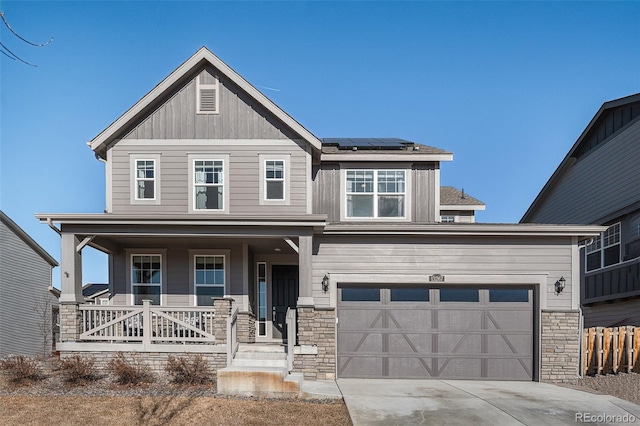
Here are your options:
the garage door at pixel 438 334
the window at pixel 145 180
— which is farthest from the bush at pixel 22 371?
the garage door at pixel 438 334

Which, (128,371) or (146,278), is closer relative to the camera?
(128,371)

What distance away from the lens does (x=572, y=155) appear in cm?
1911

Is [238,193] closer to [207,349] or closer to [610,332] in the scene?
[207,349]

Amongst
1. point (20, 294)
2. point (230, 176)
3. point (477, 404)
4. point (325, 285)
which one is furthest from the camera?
point (20, 294)

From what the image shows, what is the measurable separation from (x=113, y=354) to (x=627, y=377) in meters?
11.9

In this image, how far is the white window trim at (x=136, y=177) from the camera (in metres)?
12.8

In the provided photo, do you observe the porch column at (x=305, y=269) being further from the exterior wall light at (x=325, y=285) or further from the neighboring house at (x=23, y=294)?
the neighboring house at (x=23, y=294)

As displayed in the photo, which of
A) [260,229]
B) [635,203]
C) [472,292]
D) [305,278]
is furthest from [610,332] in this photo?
[260,229]

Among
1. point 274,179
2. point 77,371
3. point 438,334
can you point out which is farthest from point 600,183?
point 77,371

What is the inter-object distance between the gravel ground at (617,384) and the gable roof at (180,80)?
883 centimetres

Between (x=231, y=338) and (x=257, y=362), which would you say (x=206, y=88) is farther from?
(x=257, y=362)

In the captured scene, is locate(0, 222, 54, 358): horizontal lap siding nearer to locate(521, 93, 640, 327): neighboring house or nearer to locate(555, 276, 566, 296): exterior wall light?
locate(555, 276, 566, 296): exterior wall light

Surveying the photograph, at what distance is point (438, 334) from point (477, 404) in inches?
115

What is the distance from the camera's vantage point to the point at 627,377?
10898 mm
